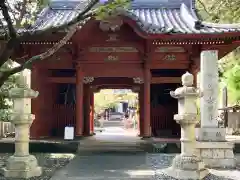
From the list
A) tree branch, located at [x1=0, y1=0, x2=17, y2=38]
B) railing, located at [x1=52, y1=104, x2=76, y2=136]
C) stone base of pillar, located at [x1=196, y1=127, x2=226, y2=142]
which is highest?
tree branch, located at [x1=0, y1=0, x2=17, y2=38]

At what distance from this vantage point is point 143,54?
48.2 feet

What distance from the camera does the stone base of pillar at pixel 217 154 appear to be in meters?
10.6

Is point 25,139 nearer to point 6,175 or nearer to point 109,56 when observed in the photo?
point 6,175

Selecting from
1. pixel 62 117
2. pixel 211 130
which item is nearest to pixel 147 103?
pixel 211 130

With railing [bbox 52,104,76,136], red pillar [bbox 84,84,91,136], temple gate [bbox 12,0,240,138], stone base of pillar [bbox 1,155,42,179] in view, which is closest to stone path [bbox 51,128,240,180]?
stone base of pillar [bbox 1,155,42,179]

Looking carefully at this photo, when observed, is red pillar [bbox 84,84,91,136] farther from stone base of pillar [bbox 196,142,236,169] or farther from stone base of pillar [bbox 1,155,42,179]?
stone base of pillar [bbox 1,155,42,179]

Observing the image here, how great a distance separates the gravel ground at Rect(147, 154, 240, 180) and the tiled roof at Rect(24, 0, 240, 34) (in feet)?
14.3

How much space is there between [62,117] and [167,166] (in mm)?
7420

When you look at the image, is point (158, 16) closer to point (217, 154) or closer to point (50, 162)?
point (217, 154)

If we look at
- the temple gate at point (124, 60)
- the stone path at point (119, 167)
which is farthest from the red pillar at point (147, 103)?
the stone path at point (119, 167)

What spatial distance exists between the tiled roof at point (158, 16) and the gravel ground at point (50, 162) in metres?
4.69

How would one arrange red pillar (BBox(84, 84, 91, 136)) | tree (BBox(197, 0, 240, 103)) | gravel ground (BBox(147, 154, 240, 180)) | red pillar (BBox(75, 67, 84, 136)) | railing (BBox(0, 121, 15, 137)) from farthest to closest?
tree (BBox(197, 0, 240, 103)) < railing (BBox(0, 121, 15, 137)) < red pillar (BBox(84, 84, 91, 136)) < red pillar (BBox(75, 67, 84, 136)) < gravel ground (BBox(147, 154, 240, 180))

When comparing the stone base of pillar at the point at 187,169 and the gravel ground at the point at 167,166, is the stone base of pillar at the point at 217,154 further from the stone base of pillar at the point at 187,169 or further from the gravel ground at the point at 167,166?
the stone base of pillar at the point at 187,169

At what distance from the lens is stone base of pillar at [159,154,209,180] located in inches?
339
